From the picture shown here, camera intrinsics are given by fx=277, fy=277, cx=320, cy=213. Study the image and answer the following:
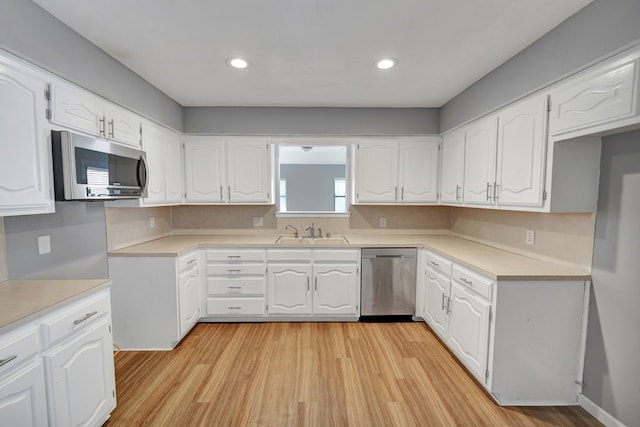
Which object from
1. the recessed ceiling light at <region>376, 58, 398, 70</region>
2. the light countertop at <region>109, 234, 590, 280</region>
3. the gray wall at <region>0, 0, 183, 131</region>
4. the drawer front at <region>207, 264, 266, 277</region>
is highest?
the recessed ceiling light at <region>376, 58, 398, 70</region>

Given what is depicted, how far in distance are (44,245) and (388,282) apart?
287cm

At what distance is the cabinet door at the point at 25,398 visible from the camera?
3.57 ft

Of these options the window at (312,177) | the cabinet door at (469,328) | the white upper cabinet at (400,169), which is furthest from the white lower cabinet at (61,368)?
the white upper cabinet at (400,169)

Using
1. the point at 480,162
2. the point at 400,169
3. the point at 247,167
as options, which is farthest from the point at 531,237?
the point at 247,167

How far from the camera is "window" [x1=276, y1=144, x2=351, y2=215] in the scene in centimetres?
351

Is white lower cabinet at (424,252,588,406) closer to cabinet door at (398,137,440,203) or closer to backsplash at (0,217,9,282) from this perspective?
cabinet door at (398,137,440,203)

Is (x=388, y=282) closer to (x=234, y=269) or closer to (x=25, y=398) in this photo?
(x=234, y=269)

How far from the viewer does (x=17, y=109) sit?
138cm

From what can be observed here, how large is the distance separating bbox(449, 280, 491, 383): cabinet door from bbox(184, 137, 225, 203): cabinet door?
8.79 feet

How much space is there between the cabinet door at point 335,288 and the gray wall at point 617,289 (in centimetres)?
183

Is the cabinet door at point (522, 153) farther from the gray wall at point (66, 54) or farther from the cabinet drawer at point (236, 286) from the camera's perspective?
the gray wall at point (66, 54)

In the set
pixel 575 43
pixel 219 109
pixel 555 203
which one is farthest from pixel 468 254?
pixel 219 109

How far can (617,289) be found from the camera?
1.61 meters

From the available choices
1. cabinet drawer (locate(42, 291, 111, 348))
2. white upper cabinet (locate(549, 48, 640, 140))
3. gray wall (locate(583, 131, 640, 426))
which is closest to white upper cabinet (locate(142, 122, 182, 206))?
cabinet drawer (locate(42, 291, 111, 348))
